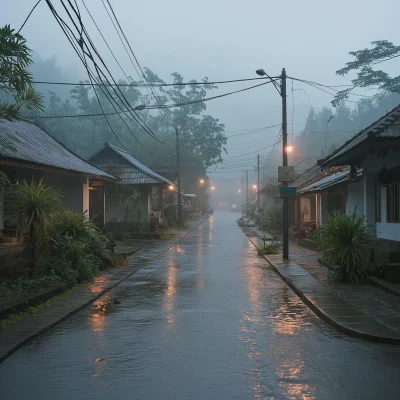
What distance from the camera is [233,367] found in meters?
6.74

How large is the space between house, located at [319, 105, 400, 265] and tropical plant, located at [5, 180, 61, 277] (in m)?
7.47

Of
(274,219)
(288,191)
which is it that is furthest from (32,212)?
(274,219)

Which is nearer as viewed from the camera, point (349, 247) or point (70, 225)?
point (349, 247)

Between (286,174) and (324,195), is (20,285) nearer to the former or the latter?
(286,174)

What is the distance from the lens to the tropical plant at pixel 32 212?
1320 centimetres

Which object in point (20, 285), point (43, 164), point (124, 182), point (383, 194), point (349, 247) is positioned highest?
point (124, 182)

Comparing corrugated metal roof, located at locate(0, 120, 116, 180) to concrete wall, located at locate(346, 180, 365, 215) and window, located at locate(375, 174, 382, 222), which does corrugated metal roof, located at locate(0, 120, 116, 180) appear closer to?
window, located at locate(375, 174, 382, 222)

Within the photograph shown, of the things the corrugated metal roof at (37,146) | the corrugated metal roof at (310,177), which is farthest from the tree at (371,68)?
the corrugated metal roof at (37,146)

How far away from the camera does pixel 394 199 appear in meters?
15.7

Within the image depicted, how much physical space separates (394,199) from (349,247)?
96.2 inches

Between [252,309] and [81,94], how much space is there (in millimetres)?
78501

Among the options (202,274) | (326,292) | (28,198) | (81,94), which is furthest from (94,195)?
(81,94)

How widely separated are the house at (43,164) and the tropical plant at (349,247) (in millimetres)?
8036

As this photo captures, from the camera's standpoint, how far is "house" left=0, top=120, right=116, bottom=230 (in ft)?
51.9
